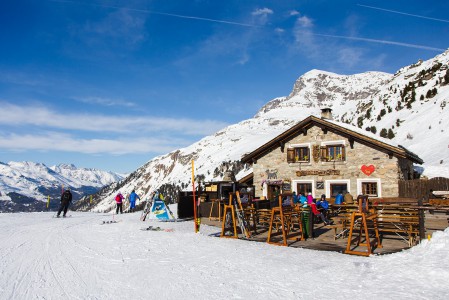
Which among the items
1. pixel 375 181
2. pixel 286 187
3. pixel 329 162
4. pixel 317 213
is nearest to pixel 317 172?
pixel 329 162

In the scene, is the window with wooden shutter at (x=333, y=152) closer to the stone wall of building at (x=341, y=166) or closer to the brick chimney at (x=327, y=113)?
the stone wall of building at (x=341, y=166)

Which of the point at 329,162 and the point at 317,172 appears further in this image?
the point at 317,172

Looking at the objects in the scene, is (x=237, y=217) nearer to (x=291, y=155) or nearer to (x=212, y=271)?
(x=212, y=271)

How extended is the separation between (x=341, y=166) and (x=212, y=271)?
15.1 metres

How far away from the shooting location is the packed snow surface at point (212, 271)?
5.95 m

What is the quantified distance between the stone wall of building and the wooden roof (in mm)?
240

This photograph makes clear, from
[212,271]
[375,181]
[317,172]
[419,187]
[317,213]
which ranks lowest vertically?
[212,271]

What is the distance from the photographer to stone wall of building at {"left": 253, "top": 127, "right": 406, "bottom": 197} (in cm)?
1870

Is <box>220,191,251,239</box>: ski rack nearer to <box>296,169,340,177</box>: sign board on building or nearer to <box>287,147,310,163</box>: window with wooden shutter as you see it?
<box>296,169,340,177</box>: sign board on building

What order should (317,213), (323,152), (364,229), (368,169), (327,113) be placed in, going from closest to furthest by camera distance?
(364,229)
(317,213)
(368,169)
(323,152)
(327,113)

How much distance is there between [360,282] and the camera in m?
6.41

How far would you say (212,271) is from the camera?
24.2ft

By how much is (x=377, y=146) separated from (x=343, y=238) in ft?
32.3

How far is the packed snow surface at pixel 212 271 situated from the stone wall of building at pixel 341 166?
11.0 metres
